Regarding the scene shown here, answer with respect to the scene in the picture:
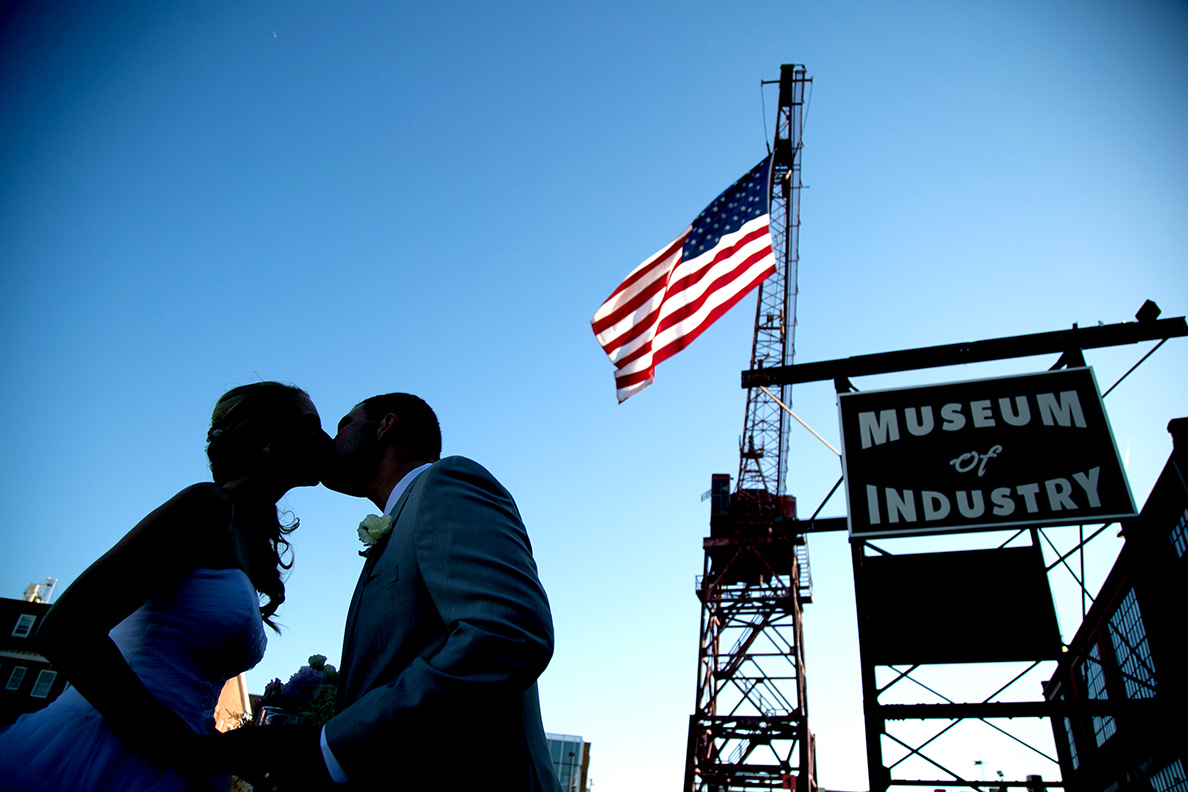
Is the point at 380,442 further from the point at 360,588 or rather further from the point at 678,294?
the point at 678,294

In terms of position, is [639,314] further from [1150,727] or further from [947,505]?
[1150,727]

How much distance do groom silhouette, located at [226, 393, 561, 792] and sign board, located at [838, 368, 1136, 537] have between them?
7.78m

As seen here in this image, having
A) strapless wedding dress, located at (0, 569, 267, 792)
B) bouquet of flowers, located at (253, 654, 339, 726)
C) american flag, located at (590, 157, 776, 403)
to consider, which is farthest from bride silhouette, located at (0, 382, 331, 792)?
american flag, located at (590, 157, 776, 403)

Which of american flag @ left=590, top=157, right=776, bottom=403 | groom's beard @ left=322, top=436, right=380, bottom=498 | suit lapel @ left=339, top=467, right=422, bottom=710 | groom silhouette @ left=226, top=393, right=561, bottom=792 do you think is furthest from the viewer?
Result: american flag @ left=590, top=157, right=776, bottom=403

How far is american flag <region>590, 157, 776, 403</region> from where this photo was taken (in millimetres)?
11031

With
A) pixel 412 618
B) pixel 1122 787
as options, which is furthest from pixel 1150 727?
pixel 412 618

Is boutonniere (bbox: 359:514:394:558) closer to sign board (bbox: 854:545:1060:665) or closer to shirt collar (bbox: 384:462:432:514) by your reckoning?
shirt collar (bbox: 384:462:432:514)

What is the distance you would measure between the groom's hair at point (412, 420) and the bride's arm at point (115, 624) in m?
0.84

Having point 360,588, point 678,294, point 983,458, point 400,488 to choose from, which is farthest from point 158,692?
point 678,294

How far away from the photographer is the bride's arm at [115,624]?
6.08 feet

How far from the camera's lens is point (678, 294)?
1162 centimetres

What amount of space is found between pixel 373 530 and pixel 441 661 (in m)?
0.68

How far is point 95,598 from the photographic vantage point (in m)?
1.89

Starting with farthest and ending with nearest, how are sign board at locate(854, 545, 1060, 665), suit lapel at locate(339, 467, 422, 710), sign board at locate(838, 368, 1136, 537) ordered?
sign board at locate(838, 368, 1136, 537), sign board at locate(854, 545, 1060, 665), suit lapel at locate(339, 467, 422, 710)
